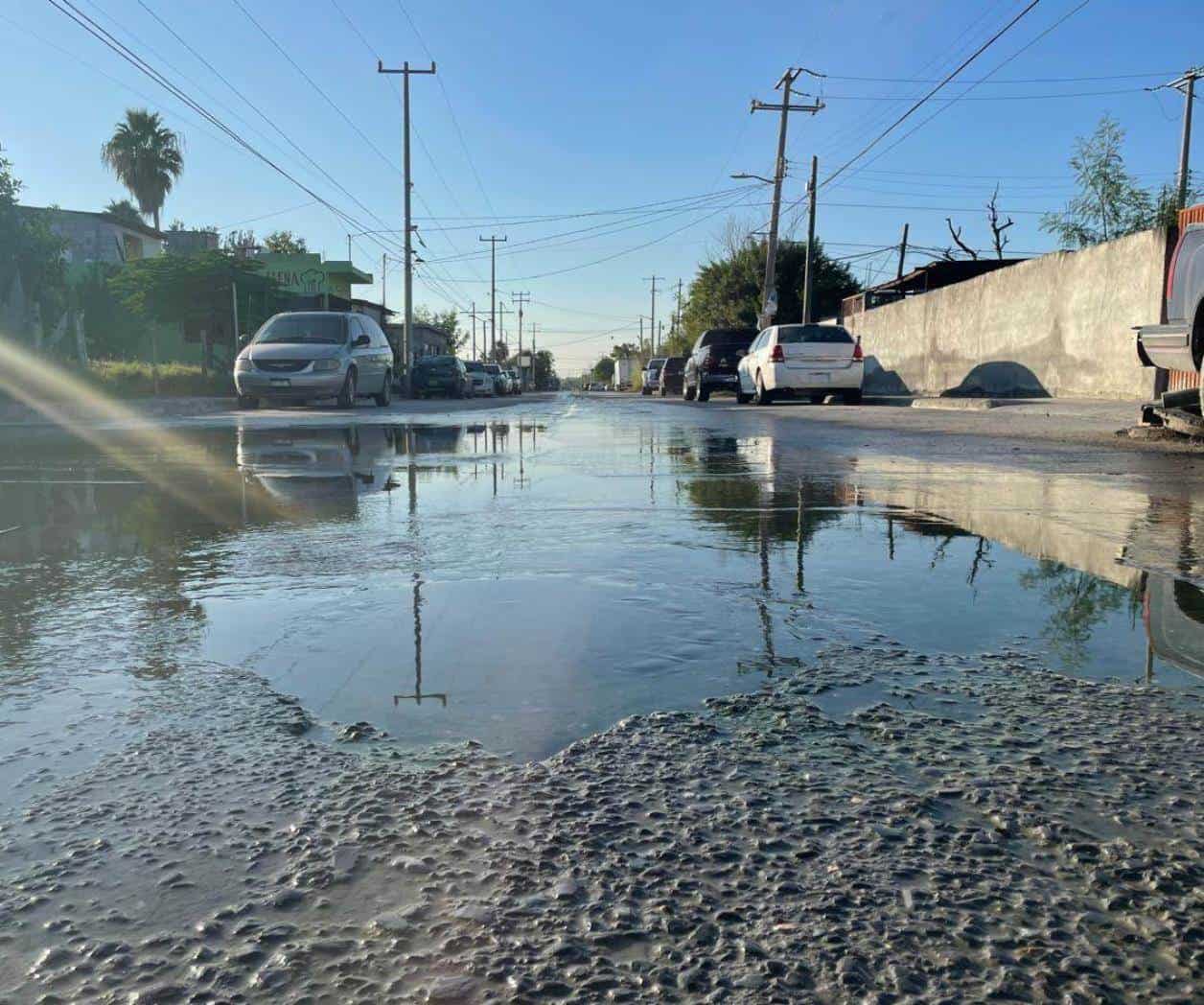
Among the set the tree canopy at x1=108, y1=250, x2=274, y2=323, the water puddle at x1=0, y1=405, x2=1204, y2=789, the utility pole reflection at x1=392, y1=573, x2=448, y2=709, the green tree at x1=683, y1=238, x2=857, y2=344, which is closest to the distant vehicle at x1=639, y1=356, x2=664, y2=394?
the green tree at x1=683, y1=238, x2=857, y2=344

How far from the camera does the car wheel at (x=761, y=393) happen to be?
22.5 meters

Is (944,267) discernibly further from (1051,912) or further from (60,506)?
(1051,912)

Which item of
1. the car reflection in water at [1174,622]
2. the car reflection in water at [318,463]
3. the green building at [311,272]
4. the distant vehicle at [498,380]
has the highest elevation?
the green building at [311,272]

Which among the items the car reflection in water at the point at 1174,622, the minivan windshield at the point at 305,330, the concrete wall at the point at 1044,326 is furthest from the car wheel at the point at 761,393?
the car reflection in water at the point at 1174,622

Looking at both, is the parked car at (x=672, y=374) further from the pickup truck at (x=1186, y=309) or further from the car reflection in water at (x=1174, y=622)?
the car reflection in water at (x=1174, y=622)

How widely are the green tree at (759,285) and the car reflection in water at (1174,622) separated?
56.4m

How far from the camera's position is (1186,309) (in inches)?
402

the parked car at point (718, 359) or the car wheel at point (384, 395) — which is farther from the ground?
the parked car at point (718, 359)

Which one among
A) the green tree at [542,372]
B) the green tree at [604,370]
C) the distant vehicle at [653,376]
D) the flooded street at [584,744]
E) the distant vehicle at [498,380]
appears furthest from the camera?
the green tree at [604,370]

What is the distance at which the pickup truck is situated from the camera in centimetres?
1005

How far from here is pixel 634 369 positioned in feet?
337

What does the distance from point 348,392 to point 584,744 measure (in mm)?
19149

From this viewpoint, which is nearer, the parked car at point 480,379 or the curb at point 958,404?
the curb at point 958,404

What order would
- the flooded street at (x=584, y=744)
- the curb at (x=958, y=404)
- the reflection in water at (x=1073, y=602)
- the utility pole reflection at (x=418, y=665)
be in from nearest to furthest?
the flooded street at (x=584, y=744), the utility pole reflection at (x=418, y=665), the reflection in water at (x=1073, y=602), the curb at (x=958, y=404)
